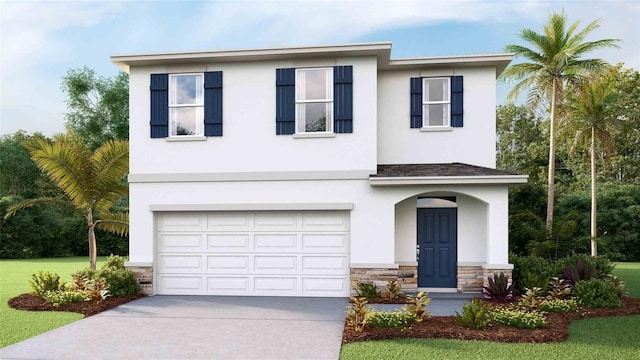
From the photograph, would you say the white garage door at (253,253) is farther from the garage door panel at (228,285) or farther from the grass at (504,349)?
the grass at (504,349)

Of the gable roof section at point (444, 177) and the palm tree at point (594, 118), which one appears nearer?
the gable roof section at point (444, 177)

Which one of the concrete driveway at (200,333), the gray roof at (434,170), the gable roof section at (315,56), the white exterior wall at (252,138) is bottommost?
the concrete driveway at (200,333)

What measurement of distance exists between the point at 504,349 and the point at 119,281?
8.86 meters

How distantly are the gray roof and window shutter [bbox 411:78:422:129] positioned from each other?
1192mm

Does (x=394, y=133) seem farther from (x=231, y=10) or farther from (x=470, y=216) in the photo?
(x=231, y=10)

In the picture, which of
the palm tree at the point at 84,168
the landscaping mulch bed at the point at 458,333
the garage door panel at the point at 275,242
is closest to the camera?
the landscaping mulch bed at the point at 458,333

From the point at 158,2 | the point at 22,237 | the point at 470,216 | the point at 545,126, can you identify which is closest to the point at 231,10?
the point at 158,2

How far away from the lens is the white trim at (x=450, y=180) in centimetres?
1177

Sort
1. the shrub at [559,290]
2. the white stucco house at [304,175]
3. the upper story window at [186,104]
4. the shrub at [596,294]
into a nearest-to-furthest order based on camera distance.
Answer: the shrub at [596,294]
the shrub at [559,290]
the white stucco house at [304,175]
the upper story window at [186,104]

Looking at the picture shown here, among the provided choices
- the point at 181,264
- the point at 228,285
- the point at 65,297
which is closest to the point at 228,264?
the point at 228,285

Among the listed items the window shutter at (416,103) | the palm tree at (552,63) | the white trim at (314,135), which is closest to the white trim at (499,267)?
the window shutter at (416,103)

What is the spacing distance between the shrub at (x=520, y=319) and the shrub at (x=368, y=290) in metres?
3.12

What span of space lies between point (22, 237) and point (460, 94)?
2607 cm

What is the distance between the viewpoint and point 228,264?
12.9m
